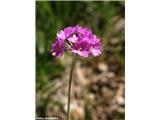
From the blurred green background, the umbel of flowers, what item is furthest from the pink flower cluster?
the blurred green background

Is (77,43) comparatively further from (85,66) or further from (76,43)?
(85,66)

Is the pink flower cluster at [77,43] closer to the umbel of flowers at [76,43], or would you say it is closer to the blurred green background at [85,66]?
the umbel of flowers at [76,43]

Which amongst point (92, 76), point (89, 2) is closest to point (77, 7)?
point (89, 2)

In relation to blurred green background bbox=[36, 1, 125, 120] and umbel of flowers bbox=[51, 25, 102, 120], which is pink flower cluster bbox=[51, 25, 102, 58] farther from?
blurred green background bbox=[36, 1, 125, 120]
